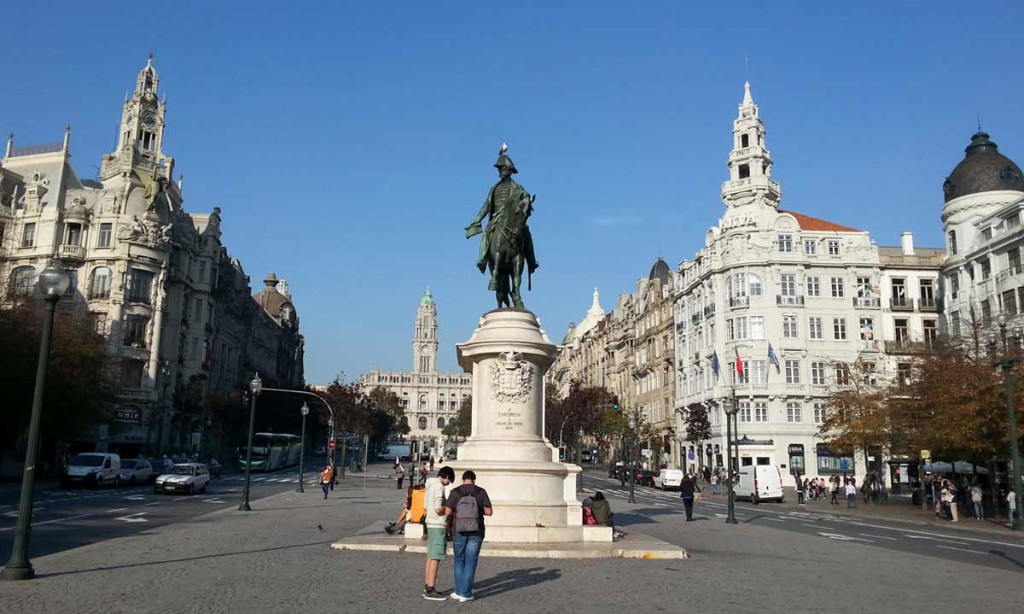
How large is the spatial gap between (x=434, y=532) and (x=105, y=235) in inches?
2599

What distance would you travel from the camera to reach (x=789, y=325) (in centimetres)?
6231

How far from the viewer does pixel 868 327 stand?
6338cm

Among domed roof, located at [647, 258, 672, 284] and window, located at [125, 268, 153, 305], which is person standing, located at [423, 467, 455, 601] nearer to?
window, located at [125, 268, 153, 305]

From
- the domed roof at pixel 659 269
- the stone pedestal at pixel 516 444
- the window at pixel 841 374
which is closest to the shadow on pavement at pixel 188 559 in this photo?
the stone pedestal at pixel 516 444

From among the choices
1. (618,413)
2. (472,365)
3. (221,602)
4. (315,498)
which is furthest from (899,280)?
(221,602)

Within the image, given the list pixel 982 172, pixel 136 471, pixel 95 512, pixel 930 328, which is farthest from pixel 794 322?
pixel 95 512

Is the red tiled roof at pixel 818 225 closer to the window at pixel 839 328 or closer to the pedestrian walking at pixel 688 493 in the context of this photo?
the window at pixel 839 328

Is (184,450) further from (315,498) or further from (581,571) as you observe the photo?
(581,571)

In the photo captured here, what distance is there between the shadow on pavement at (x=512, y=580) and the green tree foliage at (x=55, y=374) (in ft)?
118

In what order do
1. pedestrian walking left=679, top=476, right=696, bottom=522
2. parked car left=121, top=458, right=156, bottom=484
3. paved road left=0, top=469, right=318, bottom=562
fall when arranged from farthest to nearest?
parked car left=121, top=458, right=156, bottom=484 < pedestrian walking left=679, top=476, right=696, bottom=522 < paved road left=0, top=469, right=318, bottom=562

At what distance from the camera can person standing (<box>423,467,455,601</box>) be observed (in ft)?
32.9

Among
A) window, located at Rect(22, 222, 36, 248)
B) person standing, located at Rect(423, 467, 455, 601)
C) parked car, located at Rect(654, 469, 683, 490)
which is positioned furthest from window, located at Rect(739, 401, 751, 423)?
window, located at Rect(22, 222, 36, 248)

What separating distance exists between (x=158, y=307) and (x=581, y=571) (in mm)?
62870

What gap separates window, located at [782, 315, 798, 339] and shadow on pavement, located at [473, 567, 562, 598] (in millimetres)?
53518
